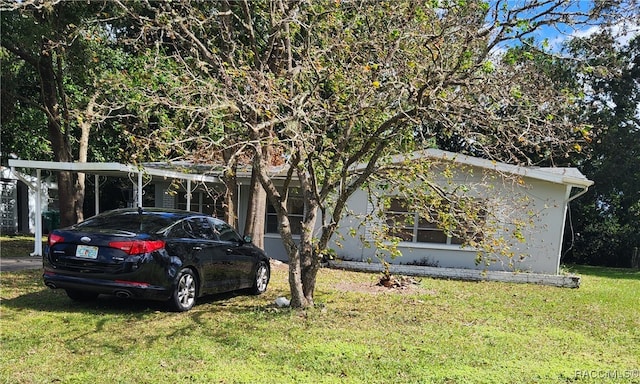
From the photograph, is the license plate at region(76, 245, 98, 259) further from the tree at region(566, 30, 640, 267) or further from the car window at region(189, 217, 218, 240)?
the tree at region(566, 30, 640, 267)

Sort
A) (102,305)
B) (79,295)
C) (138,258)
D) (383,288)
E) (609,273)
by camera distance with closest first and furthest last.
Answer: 1. (138,258)
2. (102,305)
3. (79,295)
4. (383,288)
5. (609,273)

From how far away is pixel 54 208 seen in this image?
76.3 feet

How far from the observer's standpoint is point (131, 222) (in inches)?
275

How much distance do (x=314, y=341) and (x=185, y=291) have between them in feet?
7.50

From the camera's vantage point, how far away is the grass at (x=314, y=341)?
469 cm

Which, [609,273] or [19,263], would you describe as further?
[609,273]

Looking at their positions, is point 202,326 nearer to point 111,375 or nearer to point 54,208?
point 111,375

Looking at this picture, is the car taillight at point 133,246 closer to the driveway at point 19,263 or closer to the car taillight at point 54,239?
the car taillight at point 54,239

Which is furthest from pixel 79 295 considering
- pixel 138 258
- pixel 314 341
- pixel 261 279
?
pixel 314 341

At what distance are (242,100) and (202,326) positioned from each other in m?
2.96

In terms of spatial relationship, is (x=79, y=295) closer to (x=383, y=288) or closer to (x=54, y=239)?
(x=54, y=239)

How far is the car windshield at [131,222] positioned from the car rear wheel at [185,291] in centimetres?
76

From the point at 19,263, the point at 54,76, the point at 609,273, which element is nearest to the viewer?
the point at 19,263

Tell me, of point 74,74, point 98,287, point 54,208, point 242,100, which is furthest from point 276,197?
point 54,208
